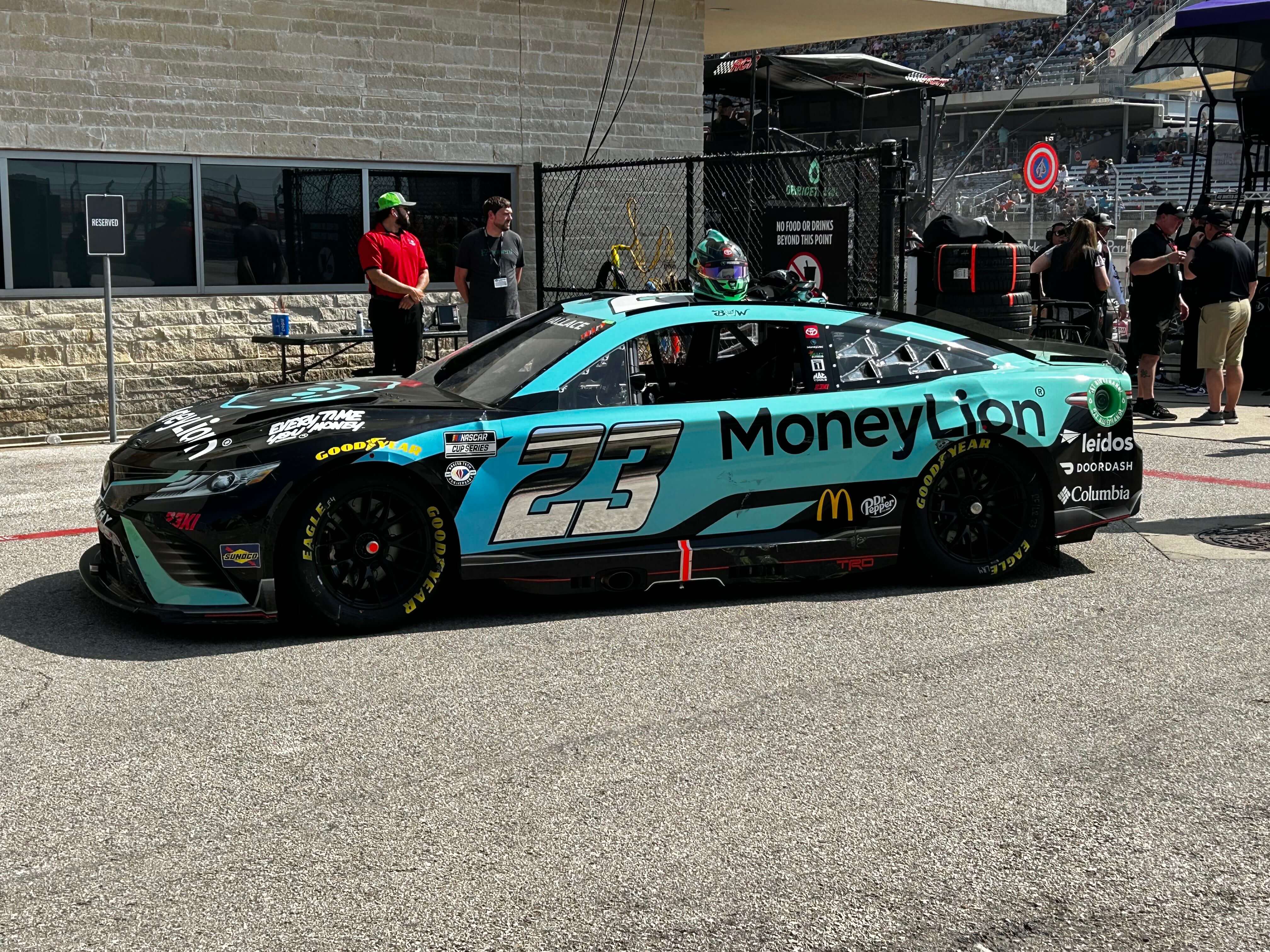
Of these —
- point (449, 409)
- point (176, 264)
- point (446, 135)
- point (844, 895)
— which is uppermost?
point (446, 135)

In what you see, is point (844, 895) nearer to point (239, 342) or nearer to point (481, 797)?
point (481, 797)

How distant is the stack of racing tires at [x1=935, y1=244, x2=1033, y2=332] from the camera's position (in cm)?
1302

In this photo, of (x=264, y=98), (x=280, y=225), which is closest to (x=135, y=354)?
(x=280, y=225)

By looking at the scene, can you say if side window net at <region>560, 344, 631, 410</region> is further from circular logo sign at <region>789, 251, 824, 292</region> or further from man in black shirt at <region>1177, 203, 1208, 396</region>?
man in black shirt at <region>1177, 203, 1208, 396</region>

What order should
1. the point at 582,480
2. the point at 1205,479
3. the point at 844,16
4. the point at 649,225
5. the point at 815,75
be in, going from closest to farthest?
the point at 582,480 → the point at 1205,479 → the point at 649,225 → the point at 844,16 → the point at 815,75

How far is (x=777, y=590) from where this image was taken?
6527 mm

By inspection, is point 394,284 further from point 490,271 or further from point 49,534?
point 49,534

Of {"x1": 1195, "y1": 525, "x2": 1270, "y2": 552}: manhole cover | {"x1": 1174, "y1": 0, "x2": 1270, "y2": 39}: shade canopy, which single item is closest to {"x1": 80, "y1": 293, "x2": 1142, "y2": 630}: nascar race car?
{"x1": 1195, "y1": 525, "x2": 1270, "y2": 552}: manhole cover

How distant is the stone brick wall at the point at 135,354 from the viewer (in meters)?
11.4

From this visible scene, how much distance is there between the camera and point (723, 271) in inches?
265

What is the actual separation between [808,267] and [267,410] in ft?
23.0

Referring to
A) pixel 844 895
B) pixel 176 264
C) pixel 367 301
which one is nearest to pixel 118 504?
pixel 844 895

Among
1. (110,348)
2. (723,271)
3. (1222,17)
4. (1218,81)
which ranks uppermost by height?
(1222,17)

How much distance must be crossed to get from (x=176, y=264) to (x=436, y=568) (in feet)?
24.1
